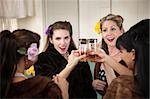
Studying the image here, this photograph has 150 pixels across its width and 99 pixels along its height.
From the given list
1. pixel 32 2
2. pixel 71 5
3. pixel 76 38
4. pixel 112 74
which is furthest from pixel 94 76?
pixel 32 2

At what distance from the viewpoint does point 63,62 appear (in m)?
1.12

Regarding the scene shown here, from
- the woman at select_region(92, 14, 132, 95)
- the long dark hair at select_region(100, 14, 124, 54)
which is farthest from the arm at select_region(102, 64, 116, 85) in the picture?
the long dark hair at select_region(100, 14, 124, 54)

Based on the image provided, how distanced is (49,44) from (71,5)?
0.22m

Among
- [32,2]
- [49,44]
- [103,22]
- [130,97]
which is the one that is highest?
[32,2]

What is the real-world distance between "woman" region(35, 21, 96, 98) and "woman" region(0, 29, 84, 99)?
7.0 inches

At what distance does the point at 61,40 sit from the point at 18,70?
0.29 meters

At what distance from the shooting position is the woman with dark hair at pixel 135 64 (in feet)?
2.73

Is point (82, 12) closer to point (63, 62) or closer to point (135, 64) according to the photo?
point (63, 62)

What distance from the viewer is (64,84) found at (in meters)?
1.08

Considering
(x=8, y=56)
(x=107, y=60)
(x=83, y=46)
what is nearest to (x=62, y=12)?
(x=83, y=46)

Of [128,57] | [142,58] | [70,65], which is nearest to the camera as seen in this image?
[142,58]

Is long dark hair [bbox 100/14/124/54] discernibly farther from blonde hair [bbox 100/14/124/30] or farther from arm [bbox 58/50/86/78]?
arm [bbox 58/50/86/78]

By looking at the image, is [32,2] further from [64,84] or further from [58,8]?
[64,84]

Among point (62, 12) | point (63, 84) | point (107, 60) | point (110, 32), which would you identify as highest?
point (62, 12)
